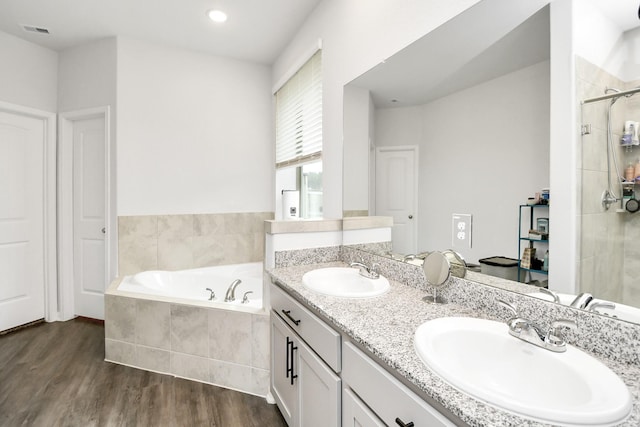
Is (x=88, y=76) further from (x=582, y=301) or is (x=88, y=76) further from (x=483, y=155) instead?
(x=582, y=301)

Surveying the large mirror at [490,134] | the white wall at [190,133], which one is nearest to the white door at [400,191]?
the large mirror at [490,134]

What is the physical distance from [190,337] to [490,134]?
2.11 meters

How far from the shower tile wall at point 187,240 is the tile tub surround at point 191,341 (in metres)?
0.65

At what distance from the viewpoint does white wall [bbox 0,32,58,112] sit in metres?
2.74

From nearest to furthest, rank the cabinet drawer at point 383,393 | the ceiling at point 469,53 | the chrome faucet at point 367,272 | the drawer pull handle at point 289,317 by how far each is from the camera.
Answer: the cabinet drawer at point 383,393, the ceiling at point 469,53, the drawer pull handle at point 289,317, the chrome faucet at point 367,272

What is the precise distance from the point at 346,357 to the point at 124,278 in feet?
8.29

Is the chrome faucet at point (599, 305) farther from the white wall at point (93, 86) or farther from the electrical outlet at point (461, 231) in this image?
the white wall at point (93, 86)

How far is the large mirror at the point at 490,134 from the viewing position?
2.66 ft

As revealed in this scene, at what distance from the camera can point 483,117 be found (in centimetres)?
110

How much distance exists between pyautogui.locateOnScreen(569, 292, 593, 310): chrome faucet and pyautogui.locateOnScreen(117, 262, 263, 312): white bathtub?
6.75ft

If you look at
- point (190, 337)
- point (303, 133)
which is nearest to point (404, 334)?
point (190, 337)

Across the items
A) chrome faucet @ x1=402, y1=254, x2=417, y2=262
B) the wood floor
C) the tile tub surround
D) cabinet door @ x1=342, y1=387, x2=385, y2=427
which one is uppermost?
chrome faucet @ x1=402, y1=254, x2=417, y2=262

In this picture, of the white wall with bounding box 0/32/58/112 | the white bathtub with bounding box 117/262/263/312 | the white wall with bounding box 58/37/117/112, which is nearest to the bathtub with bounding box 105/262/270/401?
the white bathtub with bounding box 117/262/263/312

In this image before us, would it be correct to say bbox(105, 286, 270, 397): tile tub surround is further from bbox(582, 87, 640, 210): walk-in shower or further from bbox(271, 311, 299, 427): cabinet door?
bbox(582, 87, 640, 210): walk-in shower
